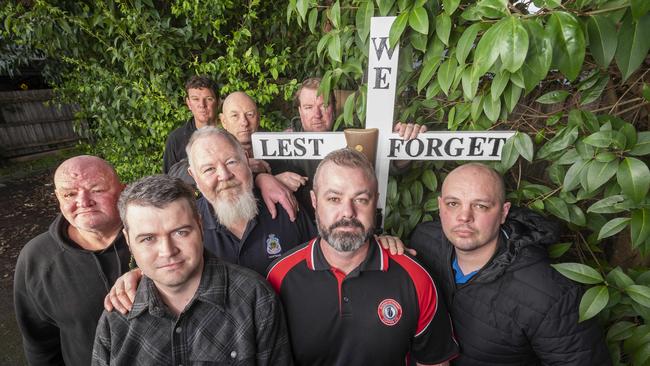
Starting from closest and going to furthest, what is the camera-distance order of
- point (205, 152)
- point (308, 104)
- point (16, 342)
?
point (205, 152), point (308, 104), point (16, 342)

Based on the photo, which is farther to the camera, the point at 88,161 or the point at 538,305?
the point at 88,161

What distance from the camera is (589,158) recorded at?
1.18 m

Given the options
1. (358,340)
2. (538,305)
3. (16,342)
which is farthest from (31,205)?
(538,305)

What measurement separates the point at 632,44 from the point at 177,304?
5.57 feet

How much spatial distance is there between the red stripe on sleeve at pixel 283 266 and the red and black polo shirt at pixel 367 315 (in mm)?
12

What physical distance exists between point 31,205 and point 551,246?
24.6ft

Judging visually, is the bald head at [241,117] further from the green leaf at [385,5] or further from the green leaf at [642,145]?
the green leaf at [642,145]

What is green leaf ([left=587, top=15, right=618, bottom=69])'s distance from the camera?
37.4 inches

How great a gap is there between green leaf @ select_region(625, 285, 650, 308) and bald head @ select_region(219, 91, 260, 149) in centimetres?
249

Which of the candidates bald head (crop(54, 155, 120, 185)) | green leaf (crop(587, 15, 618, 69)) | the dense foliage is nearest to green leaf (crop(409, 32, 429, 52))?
the dense foliage

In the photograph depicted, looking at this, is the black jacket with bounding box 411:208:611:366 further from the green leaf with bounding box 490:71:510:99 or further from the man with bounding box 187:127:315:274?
the man with bounding box 187:127:315:274

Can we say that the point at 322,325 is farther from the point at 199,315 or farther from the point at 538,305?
the point at 538,305

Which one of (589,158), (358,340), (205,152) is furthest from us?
(205,152)

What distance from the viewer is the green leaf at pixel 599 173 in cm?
111
